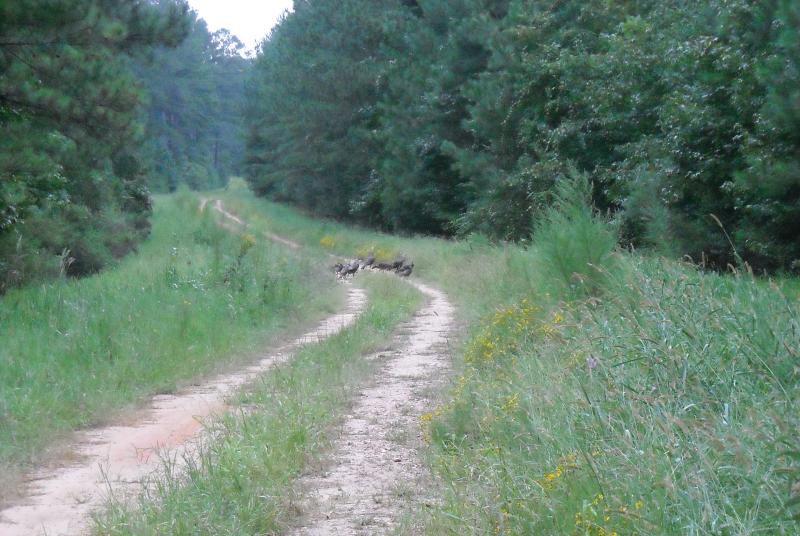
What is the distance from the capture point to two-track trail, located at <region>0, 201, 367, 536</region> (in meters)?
5.65

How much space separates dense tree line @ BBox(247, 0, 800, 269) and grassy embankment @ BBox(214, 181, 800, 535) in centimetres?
102

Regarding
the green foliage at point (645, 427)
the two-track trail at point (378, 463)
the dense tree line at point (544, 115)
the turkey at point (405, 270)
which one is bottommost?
the turkey at point (405, 270)

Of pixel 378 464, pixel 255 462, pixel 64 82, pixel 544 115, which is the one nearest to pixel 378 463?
pixel 378 464

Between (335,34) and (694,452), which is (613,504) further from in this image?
(335,34)

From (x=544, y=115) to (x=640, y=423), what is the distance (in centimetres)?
2342

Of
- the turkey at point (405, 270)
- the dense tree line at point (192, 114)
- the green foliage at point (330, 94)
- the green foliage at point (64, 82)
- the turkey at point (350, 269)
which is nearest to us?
the green foliage at point (64, 82)

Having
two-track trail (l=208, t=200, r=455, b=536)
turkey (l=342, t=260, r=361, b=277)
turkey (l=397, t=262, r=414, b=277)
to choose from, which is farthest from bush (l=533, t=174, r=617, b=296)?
turkey (l=342, t=260, r=361, b=277)

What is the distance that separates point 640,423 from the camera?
4855 millimetres

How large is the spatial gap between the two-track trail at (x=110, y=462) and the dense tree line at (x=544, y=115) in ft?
15.3

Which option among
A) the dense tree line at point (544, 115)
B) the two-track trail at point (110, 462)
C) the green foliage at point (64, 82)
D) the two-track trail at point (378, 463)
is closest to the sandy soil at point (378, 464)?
the two-track trail at point (378, 463)

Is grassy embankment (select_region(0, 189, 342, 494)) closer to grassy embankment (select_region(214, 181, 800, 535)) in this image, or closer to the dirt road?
the dirt road

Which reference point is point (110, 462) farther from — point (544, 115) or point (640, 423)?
point (544, 115)

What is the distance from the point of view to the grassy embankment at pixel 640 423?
375cm

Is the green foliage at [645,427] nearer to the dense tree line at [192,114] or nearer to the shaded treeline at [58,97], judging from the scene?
the shaded treeline at [58,97]
